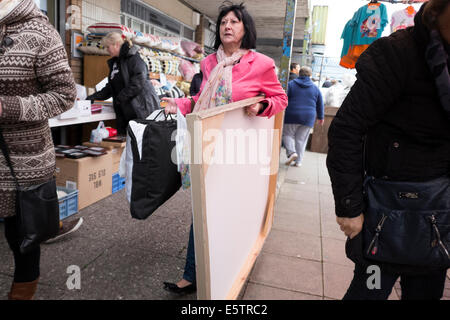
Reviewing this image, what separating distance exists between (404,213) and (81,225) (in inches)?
111

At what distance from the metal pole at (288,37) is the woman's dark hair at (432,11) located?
2051 mm

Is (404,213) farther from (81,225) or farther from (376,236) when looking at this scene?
(81,225)

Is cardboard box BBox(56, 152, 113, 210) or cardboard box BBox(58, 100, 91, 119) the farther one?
cardboard box BBox(56, 152, 113, 210)

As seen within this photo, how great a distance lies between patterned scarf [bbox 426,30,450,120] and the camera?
44.0 inches

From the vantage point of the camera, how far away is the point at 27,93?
1.58 metres

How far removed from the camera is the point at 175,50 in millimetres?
7066

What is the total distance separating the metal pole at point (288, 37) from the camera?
312 centimetres

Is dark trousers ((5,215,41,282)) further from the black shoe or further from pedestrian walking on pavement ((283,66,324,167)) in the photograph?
pedestrian walking on pavement ((283,66,324,167))

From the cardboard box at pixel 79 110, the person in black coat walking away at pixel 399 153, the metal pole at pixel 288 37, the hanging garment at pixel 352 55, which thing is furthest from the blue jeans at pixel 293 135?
the person in black coat walking away at pixel 399 153

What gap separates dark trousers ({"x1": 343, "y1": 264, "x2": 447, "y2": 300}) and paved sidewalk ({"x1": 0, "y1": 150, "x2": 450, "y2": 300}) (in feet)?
3.23

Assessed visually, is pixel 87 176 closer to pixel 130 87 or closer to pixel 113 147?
pixel 113 147

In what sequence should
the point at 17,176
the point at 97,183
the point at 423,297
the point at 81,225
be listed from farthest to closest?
the point at 97,183
the point at 81,225
the point at 17,176
the point at 423,297

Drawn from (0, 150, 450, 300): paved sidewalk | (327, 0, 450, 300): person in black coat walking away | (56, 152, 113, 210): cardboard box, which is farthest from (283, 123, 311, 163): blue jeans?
(327, 0, 450, 300): person in black coat walking away
